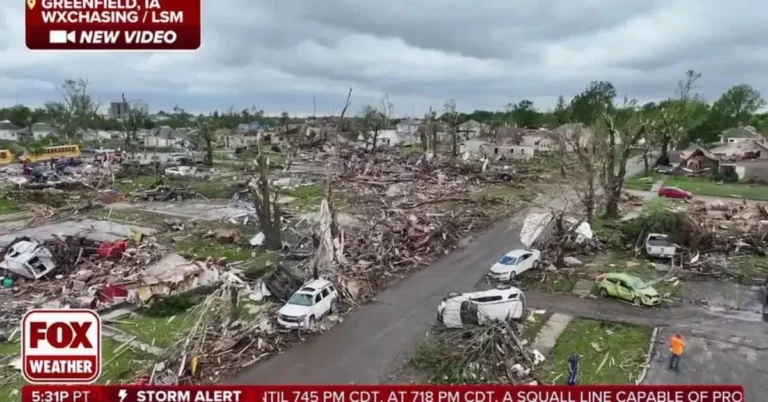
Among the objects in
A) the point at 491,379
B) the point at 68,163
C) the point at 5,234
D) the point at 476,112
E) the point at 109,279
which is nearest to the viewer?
the point at 491,379

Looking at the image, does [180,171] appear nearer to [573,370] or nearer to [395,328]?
[395,328]

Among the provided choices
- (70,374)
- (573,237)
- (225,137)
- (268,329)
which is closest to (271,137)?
(225,137)

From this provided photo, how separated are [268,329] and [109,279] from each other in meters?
7.61

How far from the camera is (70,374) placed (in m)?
6.00

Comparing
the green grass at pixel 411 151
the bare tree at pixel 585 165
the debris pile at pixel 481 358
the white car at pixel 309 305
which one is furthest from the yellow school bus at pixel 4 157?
the debris pile at pixel 481 358

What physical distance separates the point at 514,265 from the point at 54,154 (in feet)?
169

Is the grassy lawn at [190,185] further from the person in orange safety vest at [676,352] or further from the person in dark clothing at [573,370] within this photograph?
the person in orange safety vest at [676,352]

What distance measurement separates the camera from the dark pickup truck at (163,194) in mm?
37500

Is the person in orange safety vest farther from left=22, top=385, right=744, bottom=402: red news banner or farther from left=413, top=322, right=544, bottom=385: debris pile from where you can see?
left=22, top=385, right=744, bottom=402: red news banner

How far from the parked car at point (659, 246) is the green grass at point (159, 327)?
17.9 m

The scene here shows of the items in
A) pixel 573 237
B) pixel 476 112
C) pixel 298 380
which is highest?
pixel 476 112

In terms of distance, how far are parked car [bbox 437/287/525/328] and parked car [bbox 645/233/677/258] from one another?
9.65 meters

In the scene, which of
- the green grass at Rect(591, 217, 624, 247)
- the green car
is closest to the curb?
the green car

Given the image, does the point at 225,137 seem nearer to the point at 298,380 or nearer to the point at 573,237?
the point at 573,237
